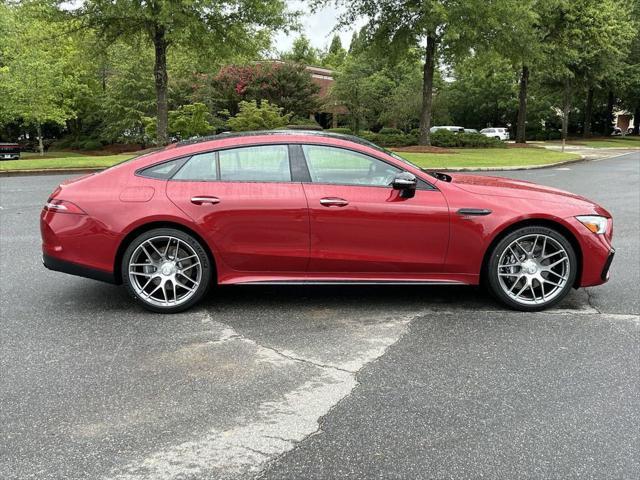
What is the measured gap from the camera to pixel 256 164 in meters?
4.91

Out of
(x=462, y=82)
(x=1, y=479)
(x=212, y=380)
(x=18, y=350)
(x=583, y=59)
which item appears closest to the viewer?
(x=1, y=479)

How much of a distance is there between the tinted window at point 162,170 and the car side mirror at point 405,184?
6.14ft

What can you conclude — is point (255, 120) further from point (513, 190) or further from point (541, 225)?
point (541, 225)

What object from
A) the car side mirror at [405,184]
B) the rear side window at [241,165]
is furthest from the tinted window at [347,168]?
the rear side window at [241,165]

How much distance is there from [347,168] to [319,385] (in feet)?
6.61

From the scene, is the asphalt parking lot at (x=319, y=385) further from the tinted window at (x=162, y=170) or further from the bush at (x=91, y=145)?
the bush at (x=91, y=145)

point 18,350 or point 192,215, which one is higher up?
point 192,215

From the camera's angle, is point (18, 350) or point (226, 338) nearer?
point (18, 350)

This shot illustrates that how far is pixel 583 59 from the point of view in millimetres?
37688

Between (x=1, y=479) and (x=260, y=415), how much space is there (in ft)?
4.21

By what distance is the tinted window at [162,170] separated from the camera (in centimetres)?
491

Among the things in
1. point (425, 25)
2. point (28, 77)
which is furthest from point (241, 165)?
point (28, 77)

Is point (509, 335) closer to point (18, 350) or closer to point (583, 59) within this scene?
point (18, 350)

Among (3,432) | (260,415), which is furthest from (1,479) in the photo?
(260,415)
